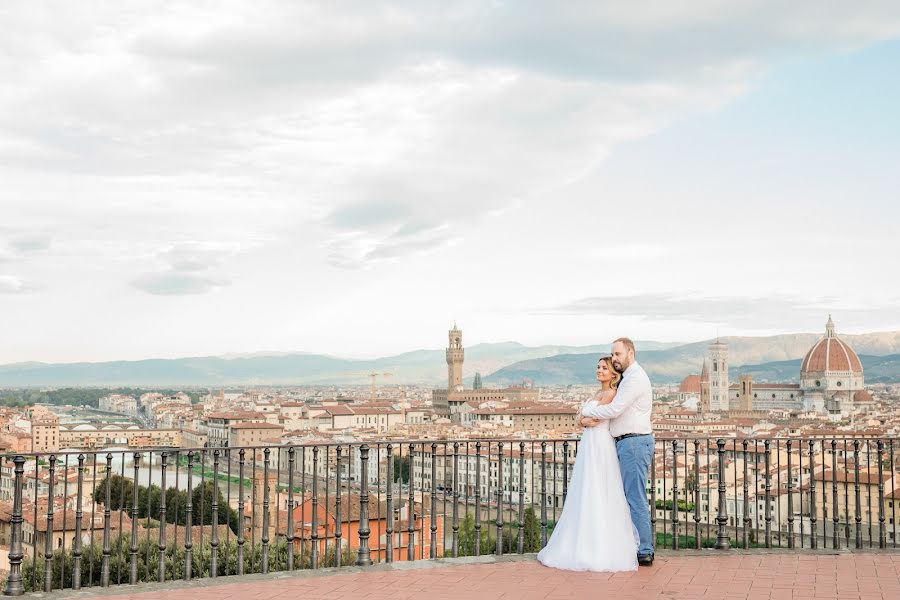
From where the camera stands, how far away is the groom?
20.0 feet

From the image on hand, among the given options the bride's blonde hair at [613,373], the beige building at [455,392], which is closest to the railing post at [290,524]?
the bride's blonde hair at [613,373]

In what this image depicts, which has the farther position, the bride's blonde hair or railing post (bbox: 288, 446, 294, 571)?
the bride's blonde hair

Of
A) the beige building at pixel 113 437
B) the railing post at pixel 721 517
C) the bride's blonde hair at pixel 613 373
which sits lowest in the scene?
the beige building at pixel 113 437

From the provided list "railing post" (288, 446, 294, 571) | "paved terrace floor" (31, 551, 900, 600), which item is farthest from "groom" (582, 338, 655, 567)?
"railing post" (288, 446, 294, 571)

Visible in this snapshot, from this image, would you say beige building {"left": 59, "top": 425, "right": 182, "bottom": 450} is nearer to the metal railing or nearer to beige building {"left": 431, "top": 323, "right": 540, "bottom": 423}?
beige building {"left": 431, "top": 323, "right": 540, "bottom": 423}

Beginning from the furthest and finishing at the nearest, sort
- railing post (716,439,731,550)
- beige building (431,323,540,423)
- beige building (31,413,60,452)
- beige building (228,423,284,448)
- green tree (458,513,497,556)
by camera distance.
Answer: beige building (431,323,540,423)
beige building (228,423,284,448)
beige building (31,413,60,452)
green tree (458,513,497,556)
railing post (716,439,731,550)

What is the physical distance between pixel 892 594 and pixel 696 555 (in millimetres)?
1442

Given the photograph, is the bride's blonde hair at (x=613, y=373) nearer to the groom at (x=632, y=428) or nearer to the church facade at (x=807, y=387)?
the groom at (x=632, y=428)

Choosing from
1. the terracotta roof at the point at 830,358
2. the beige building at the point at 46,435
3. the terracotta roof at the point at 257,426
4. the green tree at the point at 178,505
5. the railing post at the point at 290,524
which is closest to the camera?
the railing post at the point at 290,524

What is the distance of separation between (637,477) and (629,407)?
47 cm

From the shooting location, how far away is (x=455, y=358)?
128m

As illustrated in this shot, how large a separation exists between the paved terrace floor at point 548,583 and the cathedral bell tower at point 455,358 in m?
118

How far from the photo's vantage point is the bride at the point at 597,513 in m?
5.99

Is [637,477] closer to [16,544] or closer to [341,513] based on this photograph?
[16,544]
